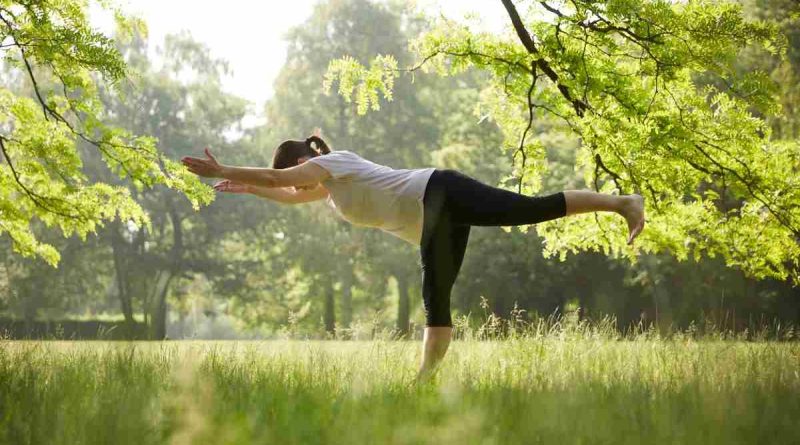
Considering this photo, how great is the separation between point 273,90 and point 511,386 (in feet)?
102

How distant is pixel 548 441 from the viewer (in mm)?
3088

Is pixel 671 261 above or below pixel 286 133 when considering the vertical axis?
below

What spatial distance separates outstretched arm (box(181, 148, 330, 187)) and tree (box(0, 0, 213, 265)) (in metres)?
2.16

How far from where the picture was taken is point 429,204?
4750 mm

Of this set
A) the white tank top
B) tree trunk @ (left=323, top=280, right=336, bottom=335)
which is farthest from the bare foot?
tree trunk @ (left=323, top=280, right=336, bottom=335)

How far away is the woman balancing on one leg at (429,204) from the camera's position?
470 centimetres

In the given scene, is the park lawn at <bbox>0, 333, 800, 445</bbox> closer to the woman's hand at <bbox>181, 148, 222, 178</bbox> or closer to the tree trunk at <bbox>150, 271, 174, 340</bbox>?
the woman's hand at <bbox>181, 148, 222, 178</bbox>

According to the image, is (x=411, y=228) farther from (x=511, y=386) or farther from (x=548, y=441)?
(x=548, y=441)

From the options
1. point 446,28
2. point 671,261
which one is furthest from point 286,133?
point 446,28

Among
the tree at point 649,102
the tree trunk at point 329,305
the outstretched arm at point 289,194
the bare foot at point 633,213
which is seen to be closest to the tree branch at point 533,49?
the tree at point 649,102

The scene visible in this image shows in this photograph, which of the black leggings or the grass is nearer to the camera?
the grass

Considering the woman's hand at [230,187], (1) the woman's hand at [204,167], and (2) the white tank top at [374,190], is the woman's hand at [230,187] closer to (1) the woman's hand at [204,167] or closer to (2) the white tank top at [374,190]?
(1) the woman's hand at [204,167]

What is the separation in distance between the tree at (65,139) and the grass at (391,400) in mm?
1984

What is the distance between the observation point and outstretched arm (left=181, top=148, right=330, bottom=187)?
4473 mm
